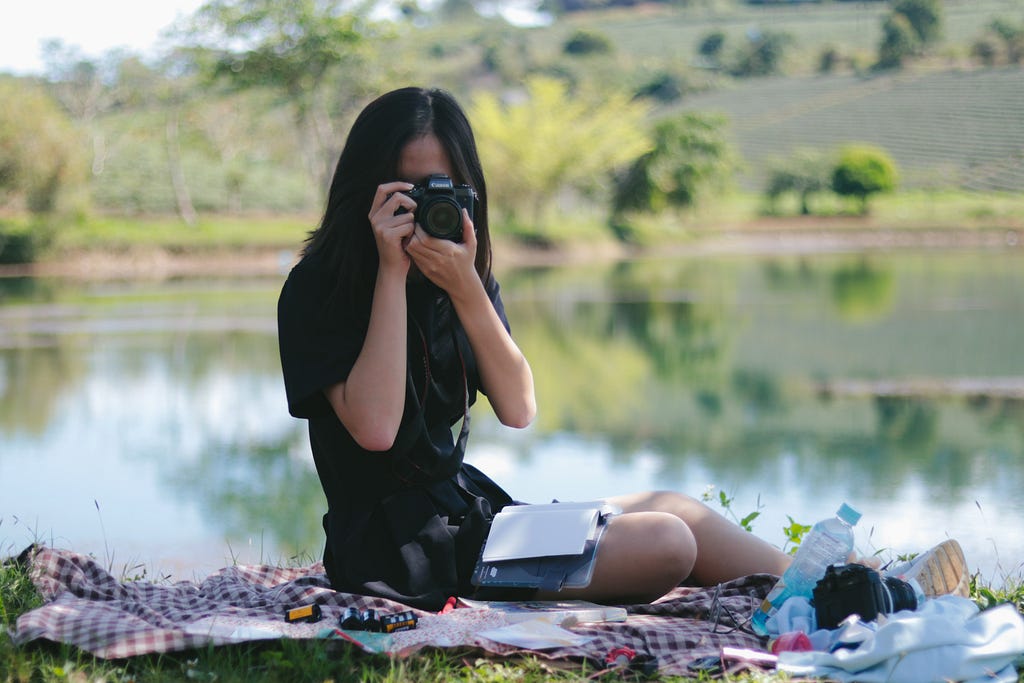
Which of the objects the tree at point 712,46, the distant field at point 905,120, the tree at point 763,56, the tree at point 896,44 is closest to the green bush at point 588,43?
the tree at point 712,46

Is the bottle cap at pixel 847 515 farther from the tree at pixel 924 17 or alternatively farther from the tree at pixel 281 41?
the tree at pixel 924 17

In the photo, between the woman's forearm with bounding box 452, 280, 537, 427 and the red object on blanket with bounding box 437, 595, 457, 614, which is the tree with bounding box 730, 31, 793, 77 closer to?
the woman's forearm with bounding box 452, 280, 537, 427

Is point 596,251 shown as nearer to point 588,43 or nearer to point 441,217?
point 441,217

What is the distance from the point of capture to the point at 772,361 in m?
8.59

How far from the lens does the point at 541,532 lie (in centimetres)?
193

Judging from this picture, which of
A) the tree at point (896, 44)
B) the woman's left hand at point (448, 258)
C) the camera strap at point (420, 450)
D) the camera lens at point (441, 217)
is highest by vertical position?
the tree at point (896, 44)

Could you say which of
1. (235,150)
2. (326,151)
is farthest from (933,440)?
(235,150)

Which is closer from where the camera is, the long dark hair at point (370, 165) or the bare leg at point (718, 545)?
the long dark hair at point (370, 165)

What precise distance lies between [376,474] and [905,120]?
42.1 meters

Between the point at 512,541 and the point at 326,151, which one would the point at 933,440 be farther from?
the point at 326,151

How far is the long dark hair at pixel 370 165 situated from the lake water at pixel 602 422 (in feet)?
2.99

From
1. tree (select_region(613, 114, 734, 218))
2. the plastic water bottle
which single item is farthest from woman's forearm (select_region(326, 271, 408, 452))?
tree (select_region(613, 114, 734, 218))

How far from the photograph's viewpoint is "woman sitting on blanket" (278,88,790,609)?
1888mm

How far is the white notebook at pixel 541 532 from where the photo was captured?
1.91 meters
